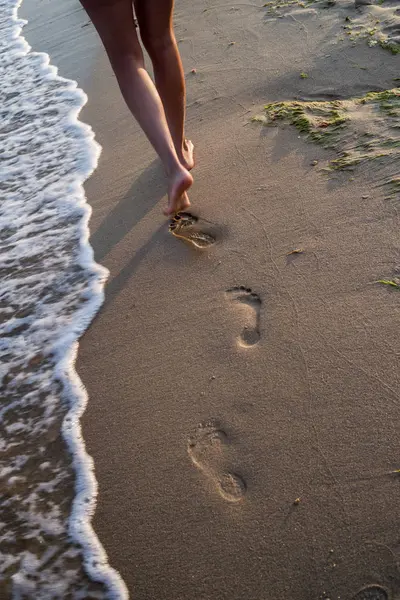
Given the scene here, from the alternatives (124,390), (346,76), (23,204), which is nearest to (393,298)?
(124,390)

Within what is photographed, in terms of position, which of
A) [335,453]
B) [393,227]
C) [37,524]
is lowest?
[37,524]

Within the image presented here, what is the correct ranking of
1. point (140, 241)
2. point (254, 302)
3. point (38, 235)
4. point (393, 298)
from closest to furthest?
point (393, 298) < point (254, 302) < point (140, 241) < point (38, 235)

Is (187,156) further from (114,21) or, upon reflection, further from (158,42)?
(114,21)

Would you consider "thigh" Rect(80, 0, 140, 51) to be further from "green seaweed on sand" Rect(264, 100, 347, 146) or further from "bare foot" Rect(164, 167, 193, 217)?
"green seaweed on sand" Rect(264, 100, 347, 146)

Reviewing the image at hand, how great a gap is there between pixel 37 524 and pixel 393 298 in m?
1.38

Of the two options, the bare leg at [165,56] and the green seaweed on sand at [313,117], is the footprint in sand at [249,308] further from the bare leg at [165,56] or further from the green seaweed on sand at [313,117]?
the green seaweed on sand at [313,117]

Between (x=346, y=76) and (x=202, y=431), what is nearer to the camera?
(x=202, y=431)

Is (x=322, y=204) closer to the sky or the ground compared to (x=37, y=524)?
closer to the sky

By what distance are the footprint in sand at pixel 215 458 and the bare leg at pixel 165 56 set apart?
4.44 feet

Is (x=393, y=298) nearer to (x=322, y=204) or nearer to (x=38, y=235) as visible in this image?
(x=322, y=204)

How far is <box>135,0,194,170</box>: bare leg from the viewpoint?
2305 millimetres

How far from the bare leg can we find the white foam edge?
2.25 feet

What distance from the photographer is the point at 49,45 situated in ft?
19.3

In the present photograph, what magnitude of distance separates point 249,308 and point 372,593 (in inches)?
43.3
